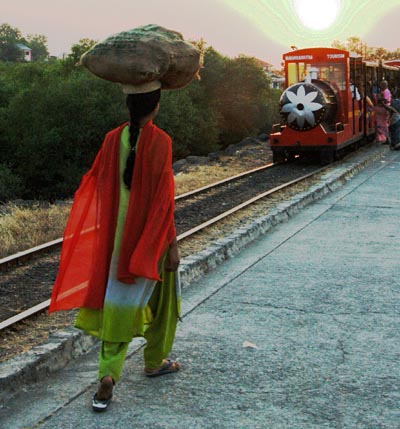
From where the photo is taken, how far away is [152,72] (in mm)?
4148

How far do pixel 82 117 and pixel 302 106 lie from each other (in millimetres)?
32491

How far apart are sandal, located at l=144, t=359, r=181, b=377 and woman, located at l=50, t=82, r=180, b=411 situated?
1.12 feet

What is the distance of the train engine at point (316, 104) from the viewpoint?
59.1 feet

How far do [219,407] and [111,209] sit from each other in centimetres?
123

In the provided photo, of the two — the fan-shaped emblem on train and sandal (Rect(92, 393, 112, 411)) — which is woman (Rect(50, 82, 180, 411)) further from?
the fan-shaped emblem on train

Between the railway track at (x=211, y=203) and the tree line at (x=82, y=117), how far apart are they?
2748 centimetres

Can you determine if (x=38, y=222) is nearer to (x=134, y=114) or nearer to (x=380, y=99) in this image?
(x=134, y=114)

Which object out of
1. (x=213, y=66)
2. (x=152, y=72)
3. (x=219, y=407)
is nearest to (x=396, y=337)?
(x=219, y=407)

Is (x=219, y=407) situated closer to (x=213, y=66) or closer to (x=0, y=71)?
(x=213, y=66)

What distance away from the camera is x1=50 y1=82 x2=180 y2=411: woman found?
424cm

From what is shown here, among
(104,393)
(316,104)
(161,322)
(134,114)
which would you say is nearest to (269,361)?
(161,322)

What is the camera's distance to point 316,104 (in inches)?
702

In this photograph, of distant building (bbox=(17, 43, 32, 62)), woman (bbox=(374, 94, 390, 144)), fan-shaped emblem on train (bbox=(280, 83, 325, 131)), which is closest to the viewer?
fan-shaped emblem on train (bbox=(280, 83, 325, 131))

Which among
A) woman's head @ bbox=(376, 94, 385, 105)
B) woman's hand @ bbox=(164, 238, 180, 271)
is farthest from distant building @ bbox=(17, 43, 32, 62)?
woman's hand @ bbox=(164, 238, 180, 271)
